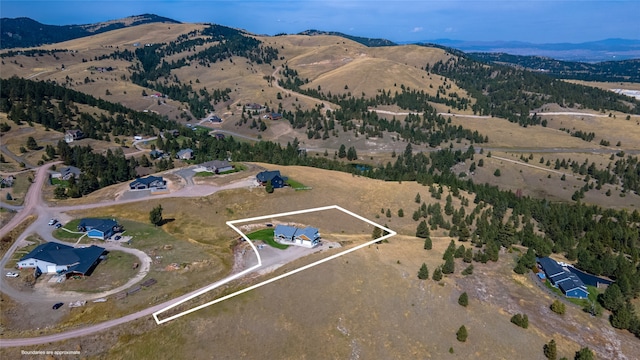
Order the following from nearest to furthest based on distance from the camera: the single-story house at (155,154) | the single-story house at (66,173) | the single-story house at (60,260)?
the single-story house at (60,260) → the single-story house at (66,173) → the single-story house at (155,154)

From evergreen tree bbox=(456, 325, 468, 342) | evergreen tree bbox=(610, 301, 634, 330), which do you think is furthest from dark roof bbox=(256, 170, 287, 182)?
evergreen tree bbox=(610, 301, 634, 330)

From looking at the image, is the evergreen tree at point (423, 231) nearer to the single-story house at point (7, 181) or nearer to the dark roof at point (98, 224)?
the dark roof at point (98, 224)

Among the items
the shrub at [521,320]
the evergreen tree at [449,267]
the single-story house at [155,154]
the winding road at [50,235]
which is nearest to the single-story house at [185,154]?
the single-story house at [155,154]

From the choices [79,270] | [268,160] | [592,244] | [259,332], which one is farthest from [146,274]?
[592,244]

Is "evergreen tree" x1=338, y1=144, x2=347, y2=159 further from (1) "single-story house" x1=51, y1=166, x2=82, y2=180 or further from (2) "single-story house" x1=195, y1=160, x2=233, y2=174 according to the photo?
(1) "single-story house" x1=51, y1=166, x2=82, y2=180

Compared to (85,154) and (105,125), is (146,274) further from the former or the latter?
(105,125)
